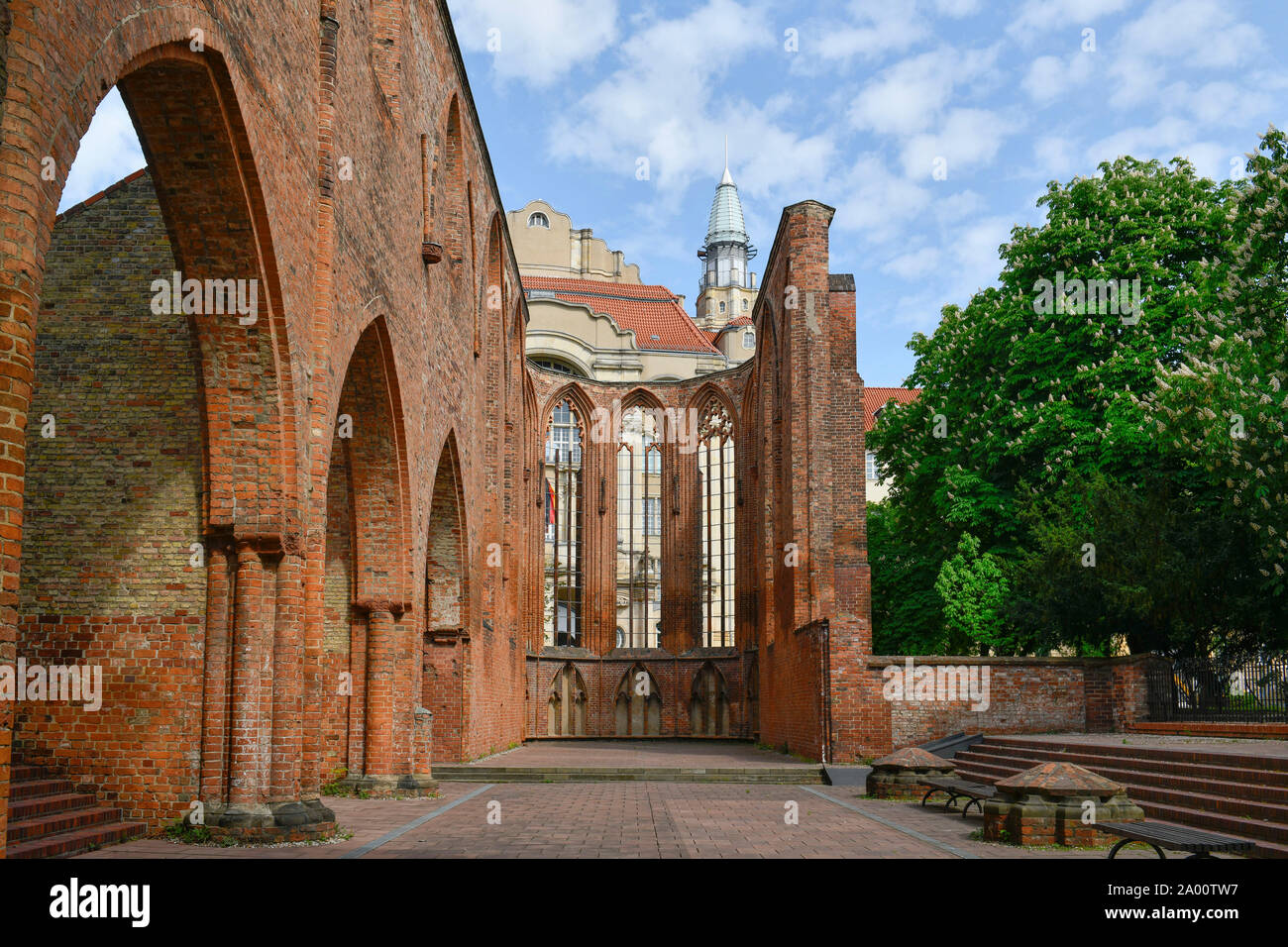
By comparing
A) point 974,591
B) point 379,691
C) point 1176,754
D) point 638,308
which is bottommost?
point 1176,754

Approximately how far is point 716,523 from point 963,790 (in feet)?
78.1

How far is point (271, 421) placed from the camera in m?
9.96

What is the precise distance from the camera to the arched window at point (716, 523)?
35469 mm

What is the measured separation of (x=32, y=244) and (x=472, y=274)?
1679 centimetres

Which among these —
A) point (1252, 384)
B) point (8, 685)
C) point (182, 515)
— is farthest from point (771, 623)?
point (8, 685)

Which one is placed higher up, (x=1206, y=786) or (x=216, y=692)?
(x=216, y=692)

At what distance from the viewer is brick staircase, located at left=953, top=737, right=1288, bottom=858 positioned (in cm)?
969

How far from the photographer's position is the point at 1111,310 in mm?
22953

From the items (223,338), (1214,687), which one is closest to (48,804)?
(223,338)

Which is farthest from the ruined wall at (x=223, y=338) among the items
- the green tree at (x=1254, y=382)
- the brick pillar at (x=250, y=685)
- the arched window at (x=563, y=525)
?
the arched window at (x=563, y=525)

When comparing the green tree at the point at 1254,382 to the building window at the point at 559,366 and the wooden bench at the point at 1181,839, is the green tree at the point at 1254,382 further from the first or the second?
the building window at the point at 559,366

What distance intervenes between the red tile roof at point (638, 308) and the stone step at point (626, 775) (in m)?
26.5

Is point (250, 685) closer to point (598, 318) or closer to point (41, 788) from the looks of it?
Result: point (41, 788)

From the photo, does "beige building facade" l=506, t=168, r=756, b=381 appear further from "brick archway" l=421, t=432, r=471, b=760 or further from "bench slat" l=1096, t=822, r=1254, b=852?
"bench slat" l=1096, t=822, r=1254, b=852
